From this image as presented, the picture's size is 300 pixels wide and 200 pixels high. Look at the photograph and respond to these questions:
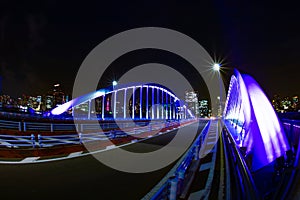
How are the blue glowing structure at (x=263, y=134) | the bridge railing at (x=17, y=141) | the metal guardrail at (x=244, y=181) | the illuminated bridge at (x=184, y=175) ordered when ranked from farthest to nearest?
1. the bridge railing at (x=17, y=141)
2. the blue glowing structure at (x=263, y=134)
3. the illuminated bridge at (x=184, y=175)
4. the metal guardrail at (x=244, y=181)

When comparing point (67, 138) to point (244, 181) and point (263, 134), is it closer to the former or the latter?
point (263, 134)

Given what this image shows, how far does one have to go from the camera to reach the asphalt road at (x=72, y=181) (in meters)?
4.80

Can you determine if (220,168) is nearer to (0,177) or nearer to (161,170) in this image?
(161,170)

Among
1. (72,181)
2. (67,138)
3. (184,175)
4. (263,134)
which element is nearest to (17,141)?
(67,138)

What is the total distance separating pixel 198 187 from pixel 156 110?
166ft

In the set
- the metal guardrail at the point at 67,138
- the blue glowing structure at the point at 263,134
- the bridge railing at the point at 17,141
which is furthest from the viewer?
the metal guardrail at the point at 67,138

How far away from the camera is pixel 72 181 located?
5773 millimetres

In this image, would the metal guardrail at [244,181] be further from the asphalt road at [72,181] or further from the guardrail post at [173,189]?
the asphalt road at [72,181]

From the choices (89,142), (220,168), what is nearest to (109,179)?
(220,168)

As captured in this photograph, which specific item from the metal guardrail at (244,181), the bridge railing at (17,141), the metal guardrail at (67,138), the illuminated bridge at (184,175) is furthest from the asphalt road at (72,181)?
the metal guardrail at (67,138)

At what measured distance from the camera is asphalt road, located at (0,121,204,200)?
480 centimetres

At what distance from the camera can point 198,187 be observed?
5371 millimetres

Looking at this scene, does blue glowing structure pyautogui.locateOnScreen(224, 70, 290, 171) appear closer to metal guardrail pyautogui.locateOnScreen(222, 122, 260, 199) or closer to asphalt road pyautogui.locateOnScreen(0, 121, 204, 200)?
metal guardrail pyautogui.locateOnScreen(222, 122, 260, 199)

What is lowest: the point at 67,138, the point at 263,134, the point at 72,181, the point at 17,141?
the point at 72,181
